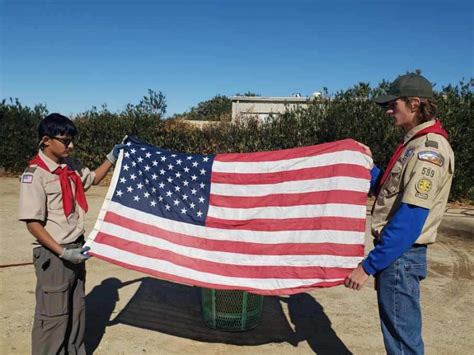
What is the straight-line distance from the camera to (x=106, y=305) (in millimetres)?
4676

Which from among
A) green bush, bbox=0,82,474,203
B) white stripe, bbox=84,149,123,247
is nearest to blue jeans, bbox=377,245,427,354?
white stripe, bbox=84,149,123,247

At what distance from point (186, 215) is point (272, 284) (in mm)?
911

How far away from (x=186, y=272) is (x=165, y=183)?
2.58ft

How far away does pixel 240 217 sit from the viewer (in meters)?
3.45

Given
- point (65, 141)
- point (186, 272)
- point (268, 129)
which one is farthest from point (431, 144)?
point (268, 129)

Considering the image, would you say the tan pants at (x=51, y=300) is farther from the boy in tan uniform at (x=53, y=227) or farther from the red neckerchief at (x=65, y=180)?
the red neckerchief at (x=65, y=180)

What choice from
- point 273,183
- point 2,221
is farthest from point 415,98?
point 2,221

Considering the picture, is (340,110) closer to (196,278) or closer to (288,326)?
(288,326)

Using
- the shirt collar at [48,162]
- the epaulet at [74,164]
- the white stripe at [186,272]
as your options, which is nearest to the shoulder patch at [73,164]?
the epaulet at [74,164]

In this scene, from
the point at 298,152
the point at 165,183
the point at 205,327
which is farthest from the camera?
the point at 205,327

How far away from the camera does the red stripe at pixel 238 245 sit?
9.82ft

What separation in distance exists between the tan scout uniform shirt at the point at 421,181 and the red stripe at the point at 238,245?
0.52 meters

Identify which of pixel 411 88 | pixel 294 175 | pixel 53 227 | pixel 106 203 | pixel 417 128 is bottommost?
pixel 53 227

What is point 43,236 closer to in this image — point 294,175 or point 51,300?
point 51,300
